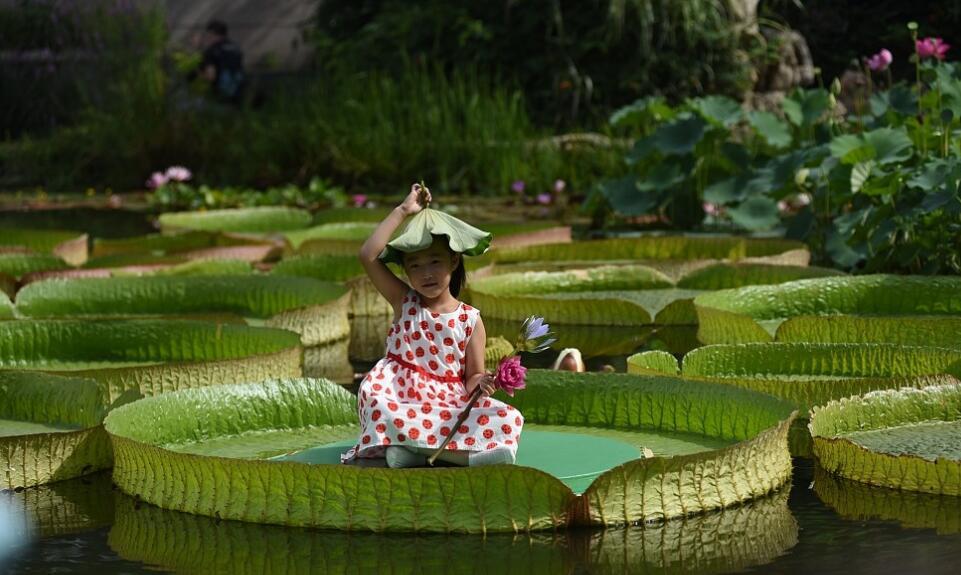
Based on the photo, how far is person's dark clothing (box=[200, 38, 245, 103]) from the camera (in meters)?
19.3

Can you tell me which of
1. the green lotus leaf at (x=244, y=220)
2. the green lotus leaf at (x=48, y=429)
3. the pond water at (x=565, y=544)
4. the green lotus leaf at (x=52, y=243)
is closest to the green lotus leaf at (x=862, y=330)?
the pond water at (x=565, y=544)

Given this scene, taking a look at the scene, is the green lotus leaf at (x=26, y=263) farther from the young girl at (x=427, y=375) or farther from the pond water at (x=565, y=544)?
the young girl at (x=427, y=375)

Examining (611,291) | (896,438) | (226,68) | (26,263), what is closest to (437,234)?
(896,438)

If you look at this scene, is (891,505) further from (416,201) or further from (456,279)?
(416,201)

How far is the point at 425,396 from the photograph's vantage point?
13.5ft

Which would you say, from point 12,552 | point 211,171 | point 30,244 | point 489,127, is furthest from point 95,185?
point 12,552

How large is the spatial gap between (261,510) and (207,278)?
3.54m

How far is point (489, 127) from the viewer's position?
1414 cm

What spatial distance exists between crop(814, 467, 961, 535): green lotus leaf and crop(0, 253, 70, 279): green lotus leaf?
207 inches

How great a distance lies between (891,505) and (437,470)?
1.13 metres

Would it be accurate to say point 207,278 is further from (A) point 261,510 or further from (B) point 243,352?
(A) point 261,510

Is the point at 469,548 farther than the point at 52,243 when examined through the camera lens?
No

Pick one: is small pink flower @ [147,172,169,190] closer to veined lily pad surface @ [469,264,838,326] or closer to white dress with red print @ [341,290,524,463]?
veined lily pad surface @ [469,264,838,326]

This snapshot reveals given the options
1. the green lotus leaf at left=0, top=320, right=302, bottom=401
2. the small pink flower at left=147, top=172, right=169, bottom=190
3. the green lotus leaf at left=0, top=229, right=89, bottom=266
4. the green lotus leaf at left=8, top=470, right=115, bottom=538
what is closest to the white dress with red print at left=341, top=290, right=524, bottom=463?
the green lotus leaf at left=8, top=470, right=115, bottom=538
